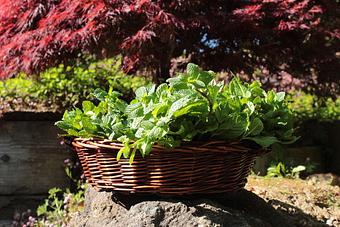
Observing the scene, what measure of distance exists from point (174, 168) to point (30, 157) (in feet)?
9.06

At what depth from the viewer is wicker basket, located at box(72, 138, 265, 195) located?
203cm

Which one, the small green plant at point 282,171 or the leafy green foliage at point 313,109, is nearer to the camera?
the small green plant at point 282,171

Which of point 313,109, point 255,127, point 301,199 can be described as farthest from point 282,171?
point 255,127

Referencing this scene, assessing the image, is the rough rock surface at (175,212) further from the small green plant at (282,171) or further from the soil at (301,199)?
the small green plant at (282,171)

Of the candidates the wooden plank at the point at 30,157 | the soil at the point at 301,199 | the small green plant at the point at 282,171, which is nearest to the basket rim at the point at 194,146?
the soil at the point at 301,199

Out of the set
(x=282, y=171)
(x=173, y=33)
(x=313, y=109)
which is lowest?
(x=282, y=171)

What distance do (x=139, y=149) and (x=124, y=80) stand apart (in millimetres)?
3750

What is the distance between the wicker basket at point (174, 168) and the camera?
6.66 feet

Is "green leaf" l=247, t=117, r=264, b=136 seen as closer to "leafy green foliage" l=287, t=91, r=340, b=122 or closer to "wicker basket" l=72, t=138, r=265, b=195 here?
"wicker basket" l=72, t=138, r=265, b=195

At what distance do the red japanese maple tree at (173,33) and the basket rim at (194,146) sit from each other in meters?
1.48

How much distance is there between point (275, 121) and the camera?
7.39 ft

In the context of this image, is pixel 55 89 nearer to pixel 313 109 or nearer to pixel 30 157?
pixel 30 157

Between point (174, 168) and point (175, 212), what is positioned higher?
point (174, 168)

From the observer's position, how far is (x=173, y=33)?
3.67m
